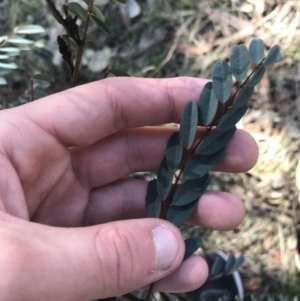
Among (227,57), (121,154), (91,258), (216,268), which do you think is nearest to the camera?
(91,258)

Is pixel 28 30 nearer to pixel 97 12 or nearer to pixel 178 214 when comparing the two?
pixel 97 12

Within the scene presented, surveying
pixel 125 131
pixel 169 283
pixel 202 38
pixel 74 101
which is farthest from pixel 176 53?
pixel 169 283

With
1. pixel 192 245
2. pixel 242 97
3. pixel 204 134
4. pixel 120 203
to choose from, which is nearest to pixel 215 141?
pixel 204 134

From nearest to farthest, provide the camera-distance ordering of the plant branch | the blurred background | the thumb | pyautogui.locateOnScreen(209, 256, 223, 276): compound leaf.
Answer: the thumb → the plant branch → pyautogui.locateOnScreen(209, 256, 223, 276): compound leaf → the blurred background

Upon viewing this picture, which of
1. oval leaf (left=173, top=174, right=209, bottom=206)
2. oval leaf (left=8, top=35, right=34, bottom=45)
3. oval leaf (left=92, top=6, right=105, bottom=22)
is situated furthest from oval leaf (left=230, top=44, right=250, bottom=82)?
oval leaf (left=8, top=35, right=34, bottom=45)

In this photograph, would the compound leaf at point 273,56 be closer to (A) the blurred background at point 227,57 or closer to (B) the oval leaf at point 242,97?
(B) the oval leaf at point 242,97

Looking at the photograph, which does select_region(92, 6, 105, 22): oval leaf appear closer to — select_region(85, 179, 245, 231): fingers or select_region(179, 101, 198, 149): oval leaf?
select_region(179, 101, 198, 149): oval leaf

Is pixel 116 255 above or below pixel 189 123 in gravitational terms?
below
